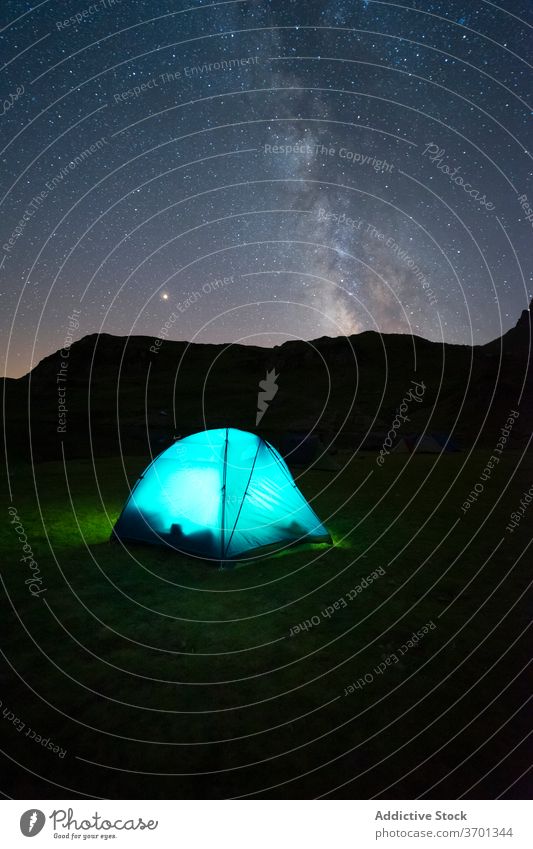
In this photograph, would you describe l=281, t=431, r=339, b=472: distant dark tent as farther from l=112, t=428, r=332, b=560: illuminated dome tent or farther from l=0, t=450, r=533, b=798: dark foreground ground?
l=112, t=428, r=332, b=560: illuminated dome tent

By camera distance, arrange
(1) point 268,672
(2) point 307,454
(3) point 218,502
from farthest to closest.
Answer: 1. (2) point 307,454
2. (3) point 218,502
3. (1) point 268,672

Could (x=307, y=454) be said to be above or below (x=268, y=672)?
above

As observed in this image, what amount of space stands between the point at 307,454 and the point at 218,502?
1765 cm

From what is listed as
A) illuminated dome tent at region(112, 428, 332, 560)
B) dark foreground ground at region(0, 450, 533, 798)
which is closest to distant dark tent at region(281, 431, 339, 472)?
dark foreground ground at region(0, 450, 533, 798)

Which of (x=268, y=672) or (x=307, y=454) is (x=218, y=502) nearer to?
(x=268, y=672)

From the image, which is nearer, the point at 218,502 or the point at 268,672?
the point at 268,672

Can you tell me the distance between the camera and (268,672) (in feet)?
17.4

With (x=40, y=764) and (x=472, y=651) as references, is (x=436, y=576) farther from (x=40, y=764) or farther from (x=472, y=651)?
(x=40, y=764)

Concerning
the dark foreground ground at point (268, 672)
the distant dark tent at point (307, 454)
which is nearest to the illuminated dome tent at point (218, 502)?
the dark foreground ground at point (268, 672)

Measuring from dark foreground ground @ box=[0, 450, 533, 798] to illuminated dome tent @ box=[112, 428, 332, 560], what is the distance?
45 centimetres

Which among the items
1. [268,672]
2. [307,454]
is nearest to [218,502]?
[268,672]

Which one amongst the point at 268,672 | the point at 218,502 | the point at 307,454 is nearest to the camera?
the point at 268,672
